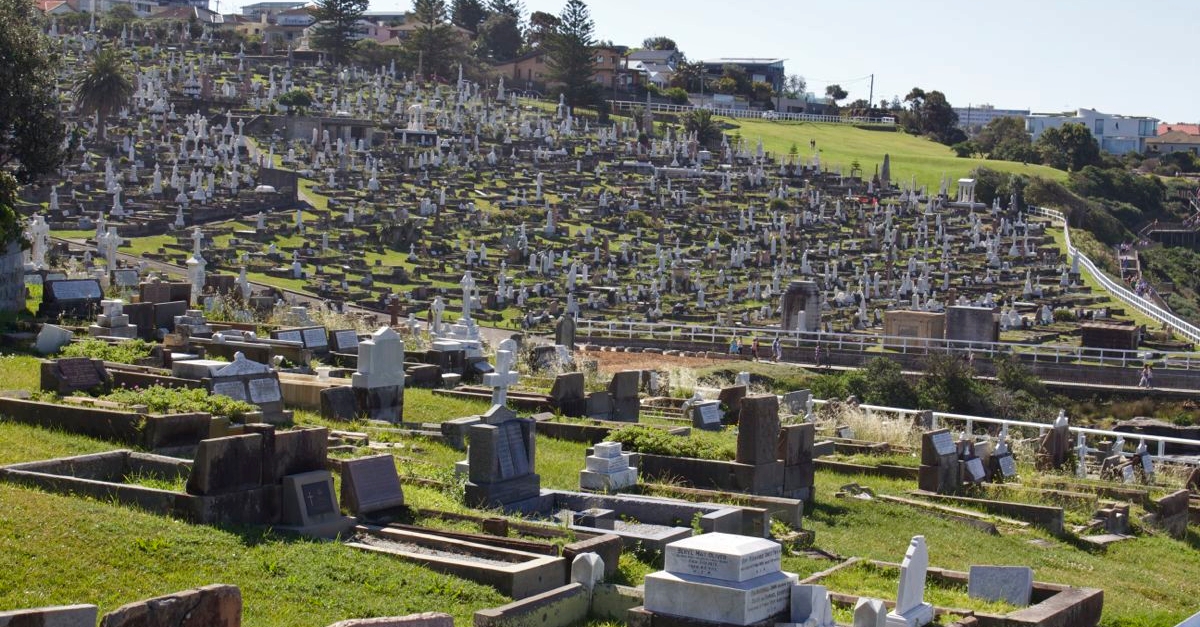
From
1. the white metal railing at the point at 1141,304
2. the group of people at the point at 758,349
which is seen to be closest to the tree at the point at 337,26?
the white metal railing at the point at 1141,304

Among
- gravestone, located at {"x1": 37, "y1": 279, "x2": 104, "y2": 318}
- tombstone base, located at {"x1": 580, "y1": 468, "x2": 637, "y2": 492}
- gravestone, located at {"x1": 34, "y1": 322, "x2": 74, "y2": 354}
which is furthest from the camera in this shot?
gravestone, located at {"x1": 37, "y1": 279, "x2": 104, "y2": 318}

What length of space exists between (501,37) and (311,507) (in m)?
110

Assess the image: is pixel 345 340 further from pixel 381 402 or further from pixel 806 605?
pixel 806 605

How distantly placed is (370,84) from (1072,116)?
254 feet

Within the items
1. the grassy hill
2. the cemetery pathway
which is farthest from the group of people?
the grassy hill

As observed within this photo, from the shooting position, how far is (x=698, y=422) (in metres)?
20.6

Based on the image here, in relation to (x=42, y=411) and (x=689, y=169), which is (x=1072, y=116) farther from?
(x=42, y=411)

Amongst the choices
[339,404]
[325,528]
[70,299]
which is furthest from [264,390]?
[70,299]

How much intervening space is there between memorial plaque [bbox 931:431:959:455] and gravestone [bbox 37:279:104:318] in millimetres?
12905

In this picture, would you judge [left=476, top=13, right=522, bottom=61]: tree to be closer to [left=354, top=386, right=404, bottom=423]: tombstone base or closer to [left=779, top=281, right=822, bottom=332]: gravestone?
[left=779, top=281, right=822, bottom=332]: gravestone

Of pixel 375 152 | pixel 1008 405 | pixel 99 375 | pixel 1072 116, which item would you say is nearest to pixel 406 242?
pixel 375 152

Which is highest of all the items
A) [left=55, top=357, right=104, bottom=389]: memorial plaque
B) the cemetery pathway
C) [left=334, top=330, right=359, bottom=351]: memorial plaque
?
[left=55, top=357, right=104, bottom=389]: memorial plaque

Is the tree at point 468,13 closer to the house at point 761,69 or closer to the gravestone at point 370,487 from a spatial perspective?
the house at point 761,69

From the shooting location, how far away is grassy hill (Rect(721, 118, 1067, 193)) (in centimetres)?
8956
